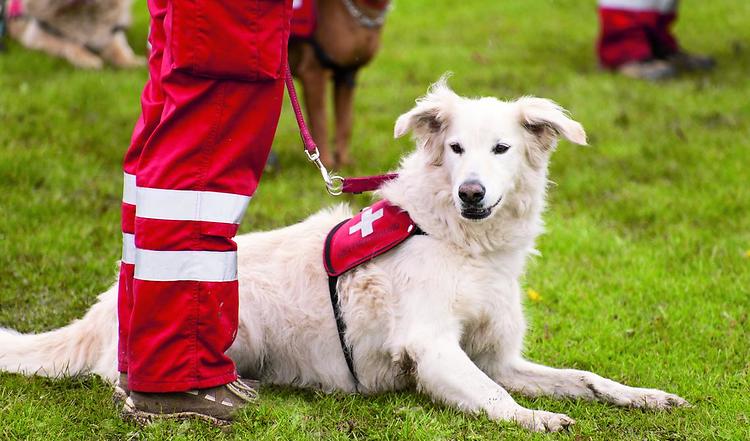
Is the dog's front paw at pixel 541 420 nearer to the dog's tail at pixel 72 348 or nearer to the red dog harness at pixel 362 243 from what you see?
the red dog harness at pixel 362 243

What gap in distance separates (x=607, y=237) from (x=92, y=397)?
357cm

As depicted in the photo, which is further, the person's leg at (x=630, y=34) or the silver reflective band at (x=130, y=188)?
the person's leg at (x=630, y=34)

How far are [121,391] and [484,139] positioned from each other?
1.71 m

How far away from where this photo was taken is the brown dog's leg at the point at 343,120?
7641mm

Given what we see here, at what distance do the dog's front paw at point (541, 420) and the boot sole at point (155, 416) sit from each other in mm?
1092

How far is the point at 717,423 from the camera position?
3.57 meters

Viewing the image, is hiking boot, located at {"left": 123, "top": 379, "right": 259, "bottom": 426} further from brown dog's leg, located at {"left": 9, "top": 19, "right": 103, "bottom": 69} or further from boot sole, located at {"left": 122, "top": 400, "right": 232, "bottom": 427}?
brown dog's leg, located at {"left": 9, "top": 19, "right": 103, "bottom": 69}

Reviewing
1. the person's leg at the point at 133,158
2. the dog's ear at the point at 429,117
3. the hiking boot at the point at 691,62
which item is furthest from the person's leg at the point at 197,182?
the hiking boot at the point at 691,62

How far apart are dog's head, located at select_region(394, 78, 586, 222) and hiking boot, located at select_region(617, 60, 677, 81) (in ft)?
21.9

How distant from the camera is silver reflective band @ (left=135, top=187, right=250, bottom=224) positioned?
311 centimetres

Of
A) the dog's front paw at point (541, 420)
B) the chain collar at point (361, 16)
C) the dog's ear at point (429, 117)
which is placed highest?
the chain collar at point (361, 16)

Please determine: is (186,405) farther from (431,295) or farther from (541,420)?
(541,420)

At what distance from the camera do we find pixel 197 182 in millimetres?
3117

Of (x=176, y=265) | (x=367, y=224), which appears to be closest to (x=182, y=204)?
(x=176, y=265)
